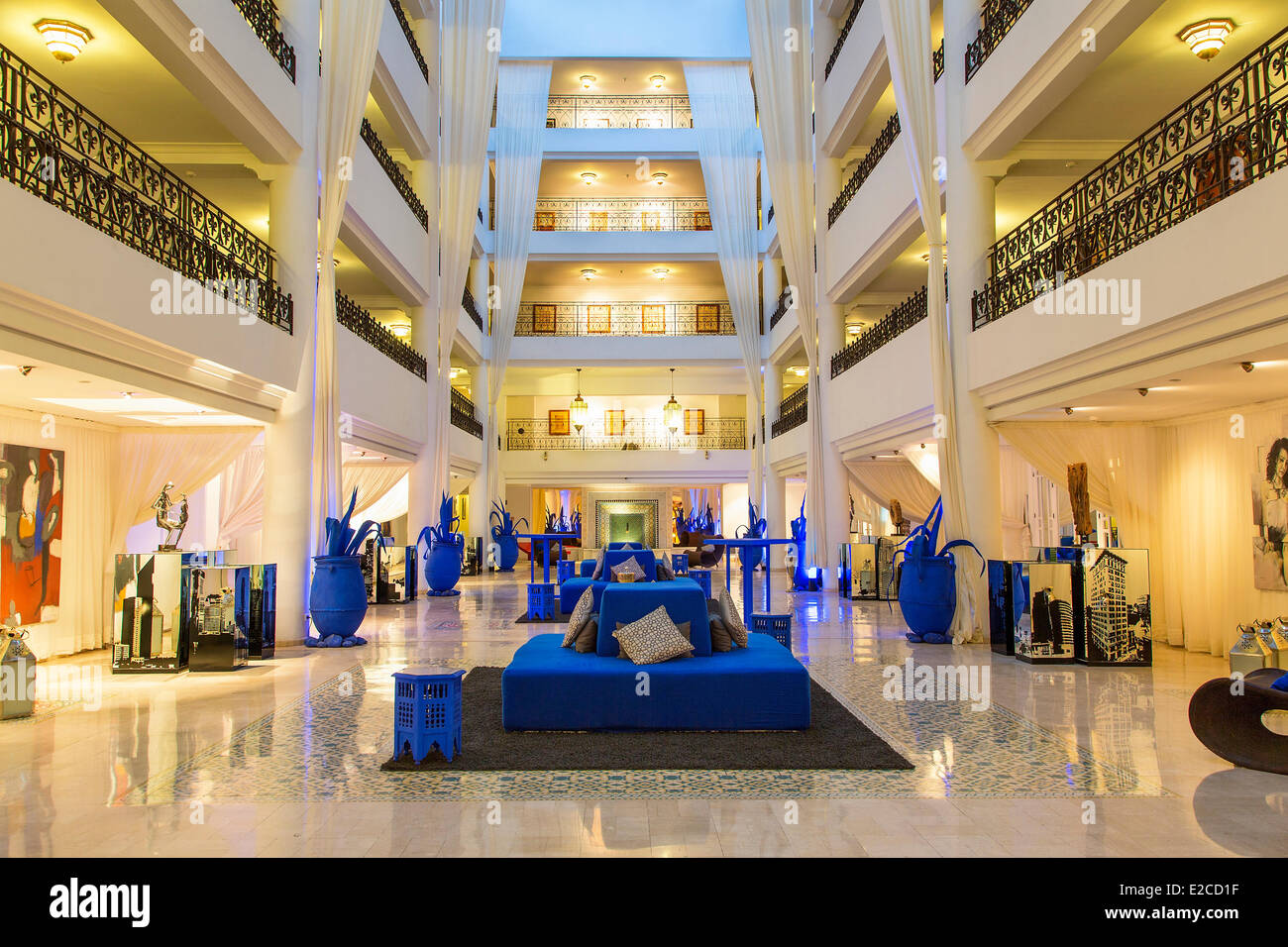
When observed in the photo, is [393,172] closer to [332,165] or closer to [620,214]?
[332,165]

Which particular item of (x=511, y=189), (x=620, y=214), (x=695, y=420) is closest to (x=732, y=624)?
(x=511, y=189)

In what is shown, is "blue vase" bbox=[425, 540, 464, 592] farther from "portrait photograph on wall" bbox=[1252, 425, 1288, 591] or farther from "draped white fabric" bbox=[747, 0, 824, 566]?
"portrait photograph on wall" bbox=[1252, 425, 1288, 591]

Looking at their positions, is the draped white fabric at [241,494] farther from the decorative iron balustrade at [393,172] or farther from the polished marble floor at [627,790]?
the polished marble floor at [627,790]

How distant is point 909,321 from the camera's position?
1201 centimetres

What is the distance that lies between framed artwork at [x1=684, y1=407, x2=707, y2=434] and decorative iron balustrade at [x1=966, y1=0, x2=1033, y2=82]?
649 inches

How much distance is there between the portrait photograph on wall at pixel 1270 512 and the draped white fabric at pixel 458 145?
1190 cm

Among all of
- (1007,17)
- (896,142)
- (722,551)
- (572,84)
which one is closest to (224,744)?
(1007,17)

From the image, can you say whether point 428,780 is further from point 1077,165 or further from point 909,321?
point 1077,165

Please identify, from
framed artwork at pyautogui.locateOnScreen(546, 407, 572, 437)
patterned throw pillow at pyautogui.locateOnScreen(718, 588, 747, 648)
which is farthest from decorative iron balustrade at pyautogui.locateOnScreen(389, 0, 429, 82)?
patterned throw pillow at pyautogui.locateOnScreen(718, 588, 747, 648)

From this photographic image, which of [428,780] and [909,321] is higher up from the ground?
[909,321]

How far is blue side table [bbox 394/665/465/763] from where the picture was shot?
15.6 feet

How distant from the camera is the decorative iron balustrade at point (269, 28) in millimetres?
8711
